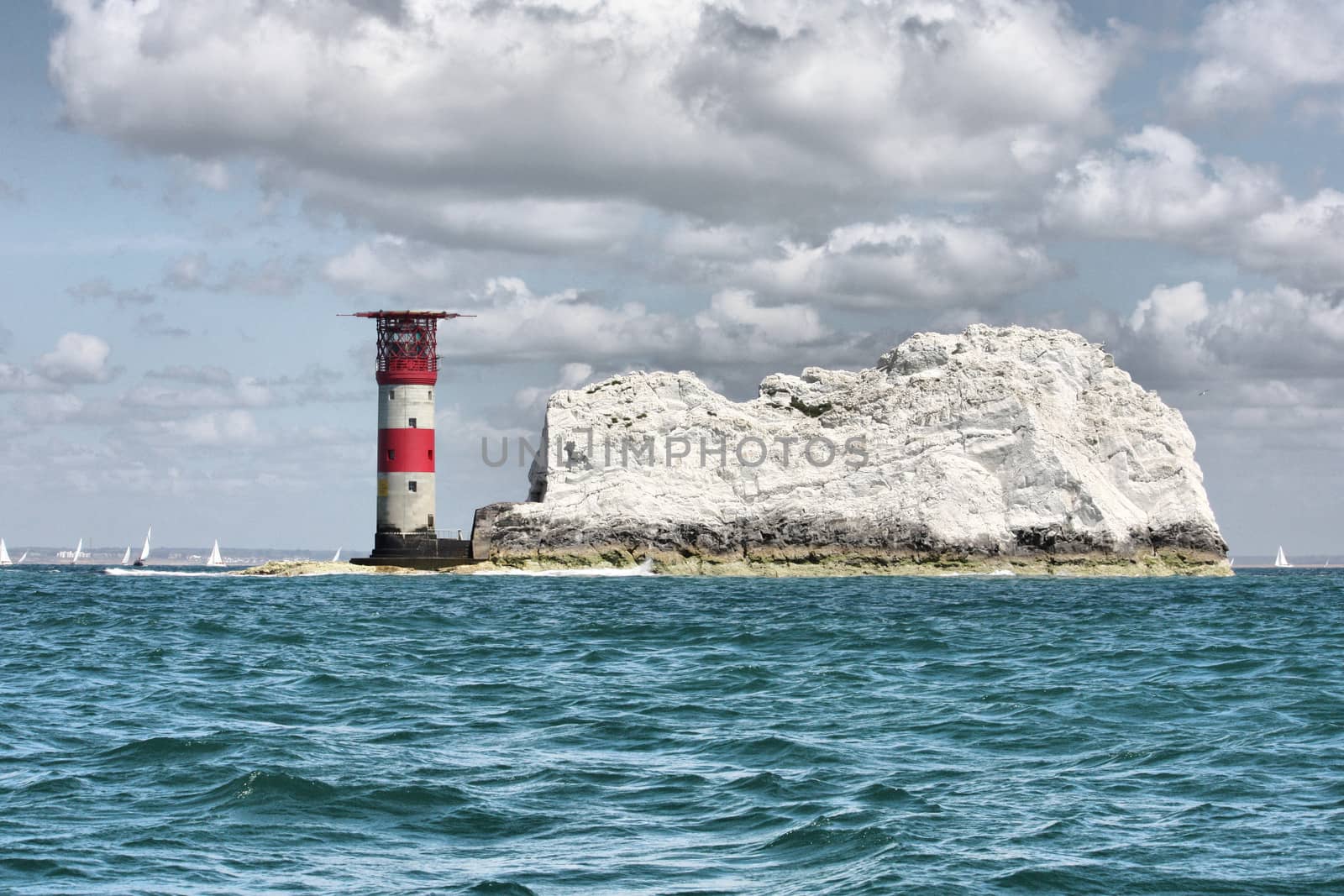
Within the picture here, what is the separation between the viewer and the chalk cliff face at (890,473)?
61.8 metres

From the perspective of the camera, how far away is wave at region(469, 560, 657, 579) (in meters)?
61.6

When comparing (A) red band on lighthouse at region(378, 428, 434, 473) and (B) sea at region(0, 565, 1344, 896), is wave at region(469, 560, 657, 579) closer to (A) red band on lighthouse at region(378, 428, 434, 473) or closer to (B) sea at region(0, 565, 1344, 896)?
(A) red band on lighthouse at region(378, 428, 434, 473)

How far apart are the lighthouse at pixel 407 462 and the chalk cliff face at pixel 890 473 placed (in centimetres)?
257

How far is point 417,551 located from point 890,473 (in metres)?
22.8

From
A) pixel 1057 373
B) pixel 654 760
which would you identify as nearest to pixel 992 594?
pixel 1057 373

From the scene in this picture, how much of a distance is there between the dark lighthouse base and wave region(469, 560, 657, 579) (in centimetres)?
181

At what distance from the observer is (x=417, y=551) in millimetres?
64750

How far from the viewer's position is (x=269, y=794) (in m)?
12.2

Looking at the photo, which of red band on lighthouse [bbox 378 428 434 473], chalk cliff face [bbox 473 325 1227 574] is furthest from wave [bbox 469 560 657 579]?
red band on lighthouse [bbox 378 428 434 473]

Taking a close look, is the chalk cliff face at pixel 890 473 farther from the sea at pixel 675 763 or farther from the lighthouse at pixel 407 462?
the sea at pixel 675 763

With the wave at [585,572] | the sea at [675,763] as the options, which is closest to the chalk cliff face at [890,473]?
the wave at [585,572]

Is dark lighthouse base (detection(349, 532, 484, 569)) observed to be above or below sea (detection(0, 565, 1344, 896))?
above

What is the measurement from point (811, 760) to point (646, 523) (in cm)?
5051

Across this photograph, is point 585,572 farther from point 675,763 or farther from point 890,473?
point 675,763
